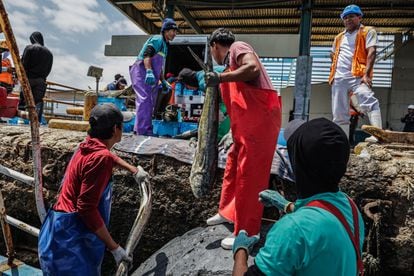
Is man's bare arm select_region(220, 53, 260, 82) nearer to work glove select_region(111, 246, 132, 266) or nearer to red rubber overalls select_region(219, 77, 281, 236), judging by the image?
red rubber overalls select_region(219, 77, 281, 236)

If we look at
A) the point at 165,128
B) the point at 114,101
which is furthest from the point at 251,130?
the point at 114,101

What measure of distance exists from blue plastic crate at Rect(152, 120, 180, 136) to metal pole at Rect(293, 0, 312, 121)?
3723 mm

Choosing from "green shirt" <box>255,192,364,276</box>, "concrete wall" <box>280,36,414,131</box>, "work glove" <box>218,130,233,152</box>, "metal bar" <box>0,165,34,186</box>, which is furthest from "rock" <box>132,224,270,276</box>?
"concrete wall" <box>280,36,414,131</box>

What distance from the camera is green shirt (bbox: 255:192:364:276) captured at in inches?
41.4

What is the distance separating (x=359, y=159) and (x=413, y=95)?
8.79m

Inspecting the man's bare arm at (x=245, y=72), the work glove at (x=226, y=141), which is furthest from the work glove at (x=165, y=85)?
the man's bare arm at (x=245, y=72)

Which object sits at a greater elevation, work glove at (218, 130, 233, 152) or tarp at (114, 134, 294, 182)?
work glove at (218, 130, 233, 152)

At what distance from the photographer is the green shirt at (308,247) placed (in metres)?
1.05

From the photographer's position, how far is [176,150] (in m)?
3.36

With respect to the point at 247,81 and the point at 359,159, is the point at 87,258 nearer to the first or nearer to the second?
the point at 247,81

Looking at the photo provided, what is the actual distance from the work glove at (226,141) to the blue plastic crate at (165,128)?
226 centimetres

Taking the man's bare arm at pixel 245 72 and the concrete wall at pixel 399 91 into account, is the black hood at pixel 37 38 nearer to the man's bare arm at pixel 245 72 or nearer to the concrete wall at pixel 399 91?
the man's bare arm at pixel 245 72

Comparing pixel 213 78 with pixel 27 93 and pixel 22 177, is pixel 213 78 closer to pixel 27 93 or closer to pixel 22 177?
pixel 27 93

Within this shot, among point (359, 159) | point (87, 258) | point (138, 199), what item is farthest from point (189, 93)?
point (87, 258)
